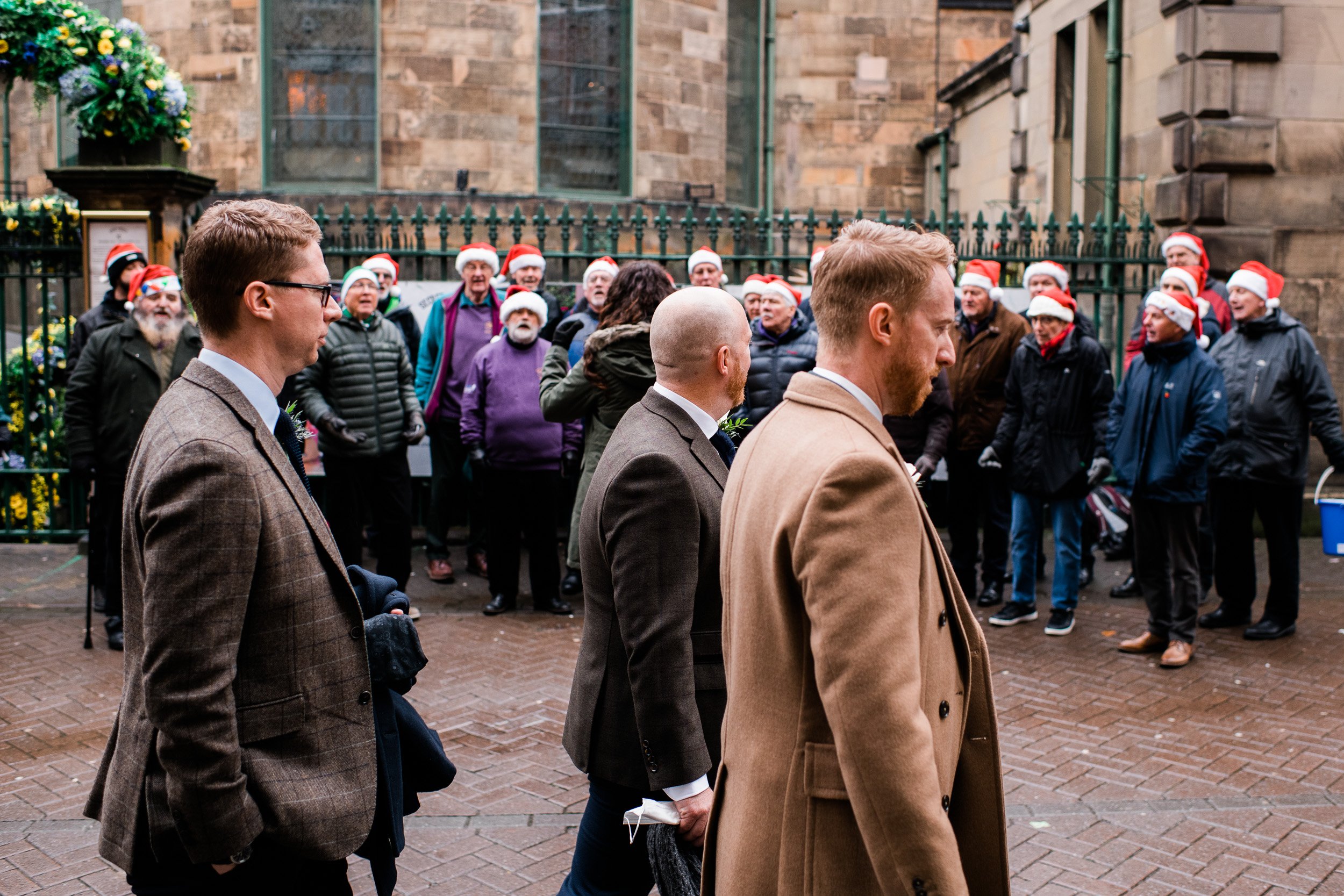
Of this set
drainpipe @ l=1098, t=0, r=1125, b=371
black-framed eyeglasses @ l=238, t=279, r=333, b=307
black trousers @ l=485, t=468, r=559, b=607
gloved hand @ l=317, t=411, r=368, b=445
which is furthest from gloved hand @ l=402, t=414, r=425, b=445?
drainpipe @ l=1098, t=0, r=1125, b=371

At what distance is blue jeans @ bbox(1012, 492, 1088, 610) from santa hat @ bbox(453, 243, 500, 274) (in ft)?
12.8

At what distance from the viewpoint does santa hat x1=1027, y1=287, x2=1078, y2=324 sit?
25.7 feet

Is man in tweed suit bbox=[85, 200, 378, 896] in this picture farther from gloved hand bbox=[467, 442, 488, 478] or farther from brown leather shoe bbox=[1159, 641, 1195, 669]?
gloved hand bbox=[467, 442, 488, 478]

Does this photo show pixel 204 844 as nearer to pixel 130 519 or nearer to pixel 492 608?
pixel 130 519

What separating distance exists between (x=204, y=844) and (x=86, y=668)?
5.32 m

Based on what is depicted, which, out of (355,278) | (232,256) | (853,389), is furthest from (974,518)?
(232,256)

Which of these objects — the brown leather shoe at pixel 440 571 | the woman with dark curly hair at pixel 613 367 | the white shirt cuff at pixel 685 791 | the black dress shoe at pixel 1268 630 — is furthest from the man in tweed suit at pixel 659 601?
the brown leather shoe at pixel 440 571

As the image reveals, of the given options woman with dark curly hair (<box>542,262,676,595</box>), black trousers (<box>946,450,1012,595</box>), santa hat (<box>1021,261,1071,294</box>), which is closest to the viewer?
woman with dark curly hair (<box>542,262,676,595</box>)

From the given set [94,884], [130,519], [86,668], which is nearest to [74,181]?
[86,668]

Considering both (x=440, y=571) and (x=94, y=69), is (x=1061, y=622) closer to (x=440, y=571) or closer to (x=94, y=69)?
(x=440, y=571)

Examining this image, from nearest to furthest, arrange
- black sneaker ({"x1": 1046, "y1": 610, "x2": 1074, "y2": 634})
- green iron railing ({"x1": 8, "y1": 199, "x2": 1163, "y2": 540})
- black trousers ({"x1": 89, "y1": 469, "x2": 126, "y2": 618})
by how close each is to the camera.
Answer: black trousers ({"x1": 89, "y1": 469, "x2": 126, "y2": 618})
black sneaker ({"x1": 1046, "y1": 610, "x2": 1074, "y2": 634})
green iron railing ({"x1": 8, "y1": 199, "x2": 1163, "y2": 540})

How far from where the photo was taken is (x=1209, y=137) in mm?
10992

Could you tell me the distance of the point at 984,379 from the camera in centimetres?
862

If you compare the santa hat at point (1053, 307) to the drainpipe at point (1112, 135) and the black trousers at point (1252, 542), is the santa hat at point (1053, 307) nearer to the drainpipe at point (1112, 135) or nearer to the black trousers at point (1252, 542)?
the black trousers at point (1252, 542)
